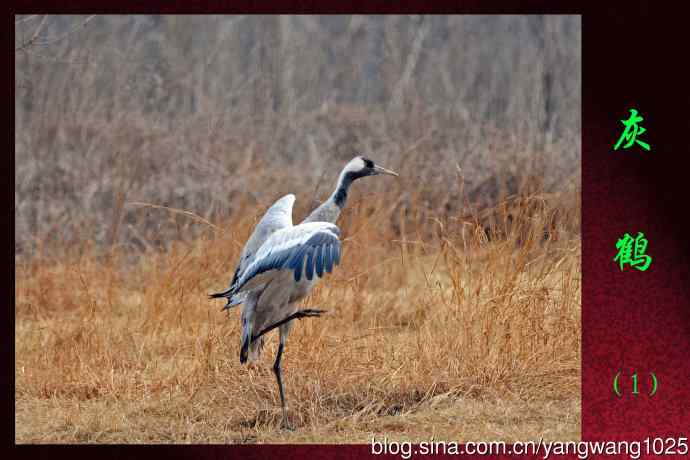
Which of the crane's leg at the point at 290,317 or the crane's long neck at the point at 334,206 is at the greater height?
the crane's long neck at the point at 334,206

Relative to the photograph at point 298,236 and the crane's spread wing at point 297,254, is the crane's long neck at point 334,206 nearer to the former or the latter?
the photograph at point 298,236

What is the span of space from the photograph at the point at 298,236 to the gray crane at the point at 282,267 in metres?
0.01

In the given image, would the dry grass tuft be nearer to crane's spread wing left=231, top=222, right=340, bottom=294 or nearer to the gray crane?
the gray crane

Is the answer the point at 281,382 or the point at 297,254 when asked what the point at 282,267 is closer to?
the point at 297,254

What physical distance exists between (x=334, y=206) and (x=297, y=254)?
64 centimetres

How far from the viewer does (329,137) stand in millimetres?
10383

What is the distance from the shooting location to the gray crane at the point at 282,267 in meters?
4.26

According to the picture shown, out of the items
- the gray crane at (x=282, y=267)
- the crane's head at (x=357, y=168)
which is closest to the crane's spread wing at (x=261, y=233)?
the gray crane at (x=282, y=267)

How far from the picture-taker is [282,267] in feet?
14.1

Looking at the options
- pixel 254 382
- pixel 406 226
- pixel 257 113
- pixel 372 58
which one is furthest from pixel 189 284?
pixel 372 58

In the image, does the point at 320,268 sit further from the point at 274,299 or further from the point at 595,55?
the point at 595,55

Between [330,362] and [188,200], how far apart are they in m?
4.13

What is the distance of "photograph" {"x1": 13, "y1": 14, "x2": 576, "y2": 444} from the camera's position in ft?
15.6

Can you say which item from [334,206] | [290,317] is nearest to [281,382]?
[290,317]
